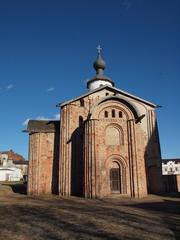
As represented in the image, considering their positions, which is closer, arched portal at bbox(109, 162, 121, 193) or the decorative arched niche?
arched portal at bbox(109, 162, 121, 193)

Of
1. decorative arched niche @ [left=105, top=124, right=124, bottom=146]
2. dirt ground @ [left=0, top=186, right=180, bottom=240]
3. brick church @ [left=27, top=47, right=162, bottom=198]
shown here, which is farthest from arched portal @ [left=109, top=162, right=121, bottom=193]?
dirt ground @ [left=0, top=186, right=180, bottom=240]

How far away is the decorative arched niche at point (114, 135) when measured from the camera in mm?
23641

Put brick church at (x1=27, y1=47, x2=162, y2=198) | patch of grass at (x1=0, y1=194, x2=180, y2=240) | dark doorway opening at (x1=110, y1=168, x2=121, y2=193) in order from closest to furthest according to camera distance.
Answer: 1. patch of grass at (x1=0, y1=194, x2=180, y2=240)
2. brick church at (x1=27, y1=47, x2=162, y2=198)
3. dark doorway opening at (x1=110, y1=168, x2=121, y2=193)

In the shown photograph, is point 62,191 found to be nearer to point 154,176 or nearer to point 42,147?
point 42,147

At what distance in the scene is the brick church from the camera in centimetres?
2227

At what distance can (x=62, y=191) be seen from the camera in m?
23.5

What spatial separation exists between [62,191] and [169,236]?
1602 centimetres

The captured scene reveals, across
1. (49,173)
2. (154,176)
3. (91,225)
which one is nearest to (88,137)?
(49,173)

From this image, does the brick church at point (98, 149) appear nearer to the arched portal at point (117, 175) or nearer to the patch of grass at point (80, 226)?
the arched portal at point (117, 175)

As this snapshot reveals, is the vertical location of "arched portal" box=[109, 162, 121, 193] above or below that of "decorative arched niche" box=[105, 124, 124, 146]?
below

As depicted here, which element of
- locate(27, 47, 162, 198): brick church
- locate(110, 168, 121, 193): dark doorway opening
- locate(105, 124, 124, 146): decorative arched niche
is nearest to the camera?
locate(27, 47, 162, 198): brick church

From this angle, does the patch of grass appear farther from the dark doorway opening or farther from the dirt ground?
the dark doorway opening

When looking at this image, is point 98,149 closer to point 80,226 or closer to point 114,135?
point 114,135

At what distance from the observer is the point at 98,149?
22.6m
